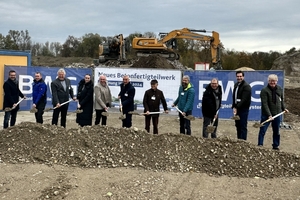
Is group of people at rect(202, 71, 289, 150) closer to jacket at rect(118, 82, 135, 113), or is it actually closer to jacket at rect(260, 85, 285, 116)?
jacket at rect(260, 85, 285, 116)

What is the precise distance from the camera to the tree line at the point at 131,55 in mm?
43000

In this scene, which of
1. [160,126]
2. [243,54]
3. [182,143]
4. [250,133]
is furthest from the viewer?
[243,54]


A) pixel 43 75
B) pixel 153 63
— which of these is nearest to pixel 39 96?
pixel 43 75

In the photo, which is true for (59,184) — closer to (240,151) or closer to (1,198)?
(1,198)

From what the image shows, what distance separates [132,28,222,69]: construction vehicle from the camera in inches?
896

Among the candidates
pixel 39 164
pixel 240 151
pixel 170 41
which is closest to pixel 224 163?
pixel 240 151

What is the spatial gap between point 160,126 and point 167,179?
5512 mm

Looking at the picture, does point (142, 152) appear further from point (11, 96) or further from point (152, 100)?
point (11, 96)

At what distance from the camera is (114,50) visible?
27.1 metres

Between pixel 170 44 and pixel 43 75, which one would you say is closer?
pixel 43 75

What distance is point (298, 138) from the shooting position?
31.2ft

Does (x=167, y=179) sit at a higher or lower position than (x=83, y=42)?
lower

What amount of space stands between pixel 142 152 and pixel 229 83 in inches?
242

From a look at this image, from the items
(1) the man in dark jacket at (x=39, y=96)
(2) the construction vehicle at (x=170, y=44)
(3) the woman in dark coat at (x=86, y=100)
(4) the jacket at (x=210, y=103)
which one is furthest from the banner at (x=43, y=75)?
(2) the construction vehicle at (x=170, y=44)
